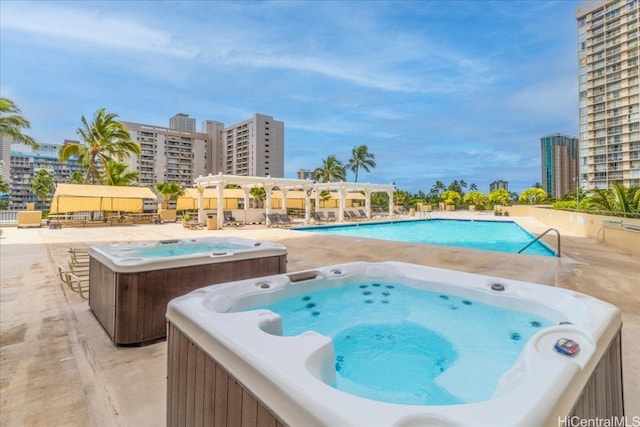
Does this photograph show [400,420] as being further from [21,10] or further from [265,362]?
[21,10]

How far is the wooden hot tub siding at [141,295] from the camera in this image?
3.16 metres

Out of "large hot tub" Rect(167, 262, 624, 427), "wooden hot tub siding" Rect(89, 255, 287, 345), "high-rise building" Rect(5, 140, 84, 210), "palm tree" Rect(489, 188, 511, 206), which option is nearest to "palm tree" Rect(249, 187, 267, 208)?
"wooden hot tub siding" Rect(89, 255, 287, 345)

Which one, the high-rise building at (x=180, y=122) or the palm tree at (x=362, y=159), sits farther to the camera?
the high-rise building at (x=180, y=122)

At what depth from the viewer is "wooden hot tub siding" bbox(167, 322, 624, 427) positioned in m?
1.31

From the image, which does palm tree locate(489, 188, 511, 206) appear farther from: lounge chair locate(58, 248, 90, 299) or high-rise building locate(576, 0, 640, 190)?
lounge chair locate(58, 248, 90, 299)

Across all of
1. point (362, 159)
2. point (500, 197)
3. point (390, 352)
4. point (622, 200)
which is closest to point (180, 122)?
point (362, 159)

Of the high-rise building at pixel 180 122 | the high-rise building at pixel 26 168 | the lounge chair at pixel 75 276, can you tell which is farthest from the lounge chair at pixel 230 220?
the high-rise building at pixel 180 122

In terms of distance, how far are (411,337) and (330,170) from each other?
1313 inches

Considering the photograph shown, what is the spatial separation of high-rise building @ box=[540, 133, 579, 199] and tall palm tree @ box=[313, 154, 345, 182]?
55.8 metres

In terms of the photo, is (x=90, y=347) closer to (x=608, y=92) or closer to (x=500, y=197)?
(x=500, y=197)

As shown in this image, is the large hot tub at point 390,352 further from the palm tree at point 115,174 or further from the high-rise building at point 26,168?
the high-rise building at point 26,168

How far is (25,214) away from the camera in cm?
1644

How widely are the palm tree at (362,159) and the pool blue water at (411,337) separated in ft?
117

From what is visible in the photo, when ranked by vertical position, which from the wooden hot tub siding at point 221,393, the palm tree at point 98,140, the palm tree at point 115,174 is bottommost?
the wooden hot tub siding at point 221,393
